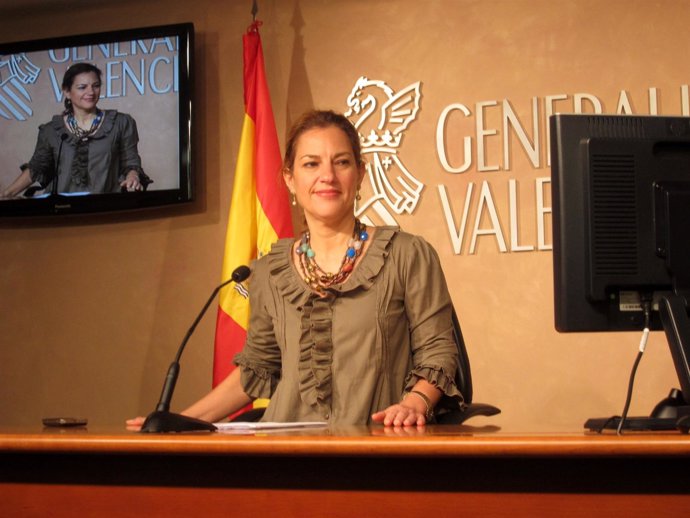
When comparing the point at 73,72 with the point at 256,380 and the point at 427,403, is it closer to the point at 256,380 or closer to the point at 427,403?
the point at 256,380

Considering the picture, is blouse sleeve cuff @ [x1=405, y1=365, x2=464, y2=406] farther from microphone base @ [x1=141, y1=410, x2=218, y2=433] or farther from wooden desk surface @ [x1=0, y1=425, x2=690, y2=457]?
wooden desk surface @ [x1=0, y1=425, x2=690, y2=457]

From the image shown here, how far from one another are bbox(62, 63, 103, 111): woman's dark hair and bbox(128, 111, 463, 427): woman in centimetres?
188

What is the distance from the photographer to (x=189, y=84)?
3.77 m

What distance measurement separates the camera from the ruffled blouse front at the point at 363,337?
2145mm

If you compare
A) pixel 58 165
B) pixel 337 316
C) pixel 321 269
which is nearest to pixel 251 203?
pixel 58 165

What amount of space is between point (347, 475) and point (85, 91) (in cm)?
312

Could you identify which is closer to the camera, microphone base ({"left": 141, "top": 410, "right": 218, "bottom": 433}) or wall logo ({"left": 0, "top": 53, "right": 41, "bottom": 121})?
microphone base ({"left": 141, "top": 410, "right": 218, "bottom": 433})

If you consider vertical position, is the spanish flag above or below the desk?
above

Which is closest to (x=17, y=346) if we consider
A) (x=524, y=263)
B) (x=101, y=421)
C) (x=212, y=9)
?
(x=101, y=421)

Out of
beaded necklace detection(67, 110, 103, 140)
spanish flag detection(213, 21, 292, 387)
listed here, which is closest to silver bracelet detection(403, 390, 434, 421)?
spanish flag detection(213, 21, 292, 387)

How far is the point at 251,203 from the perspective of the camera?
11.6 ft

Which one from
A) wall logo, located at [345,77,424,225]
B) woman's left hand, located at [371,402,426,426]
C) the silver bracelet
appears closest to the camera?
woman's left hand, located at [371,402,426,426]

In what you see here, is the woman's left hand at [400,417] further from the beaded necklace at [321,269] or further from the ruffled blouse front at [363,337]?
the beaded necklace at [321,269]

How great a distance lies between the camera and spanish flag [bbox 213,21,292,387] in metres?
3.42
